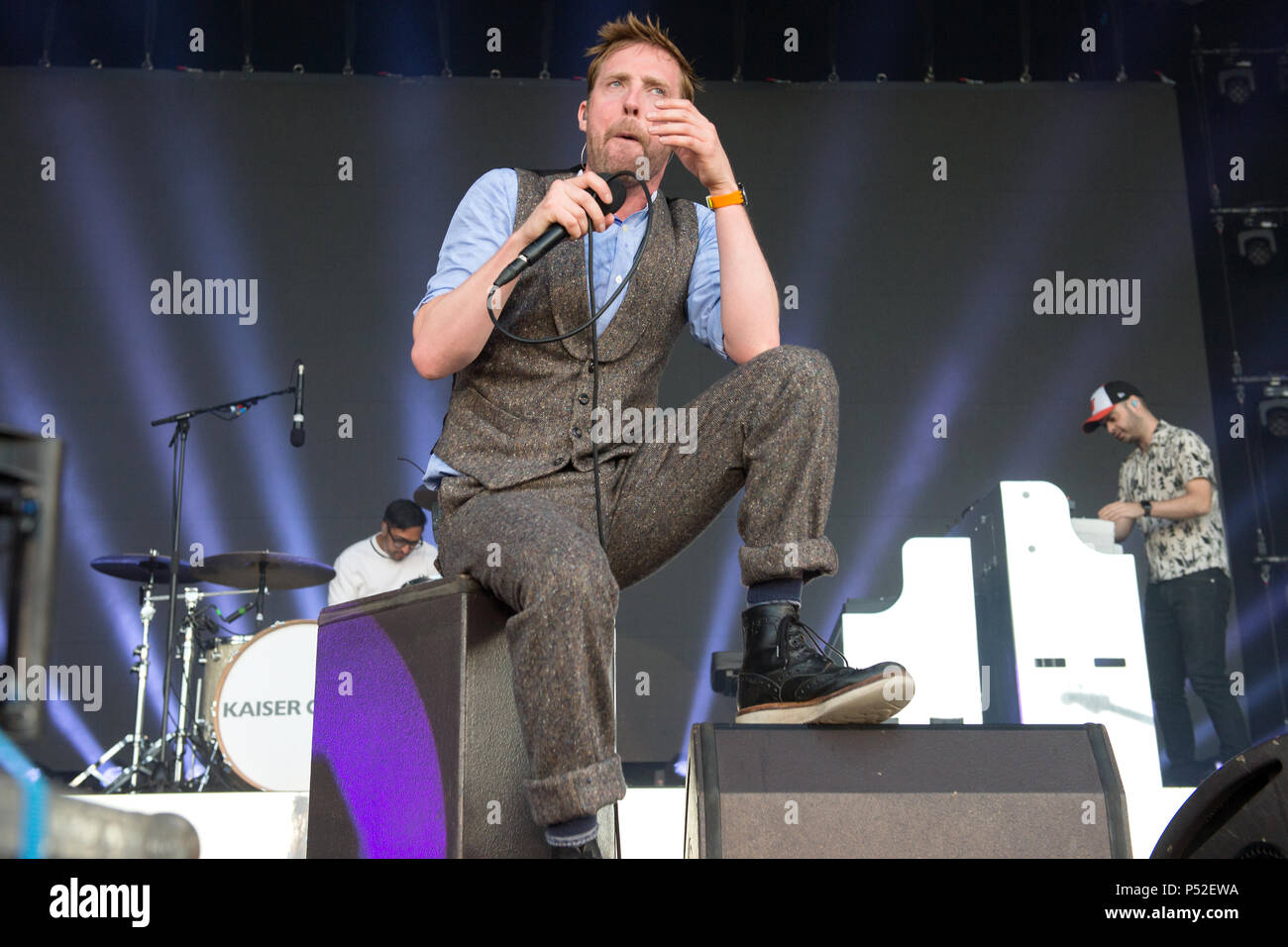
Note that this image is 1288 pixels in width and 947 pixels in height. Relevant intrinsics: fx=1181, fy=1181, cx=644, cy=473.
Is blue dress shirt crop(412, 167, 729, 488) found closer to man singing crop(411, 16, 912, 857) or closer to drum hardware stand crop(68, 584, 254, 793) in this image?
man singing crop(411, 16, 912, 857)

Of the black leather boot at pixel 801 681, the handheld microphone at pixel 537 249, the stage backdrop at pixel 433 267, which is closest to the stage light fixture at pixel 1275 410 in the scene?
the stage backdrop at pixel 433 267

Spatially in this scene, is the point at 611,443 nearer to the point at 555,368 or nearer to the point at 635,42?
the point at 555,368

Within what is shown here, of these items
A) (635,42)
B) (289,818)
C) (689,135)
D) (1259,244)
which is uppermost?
(1259,244)

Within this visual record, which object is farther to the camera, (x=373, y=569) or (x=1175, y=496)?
(x=373, y=569)

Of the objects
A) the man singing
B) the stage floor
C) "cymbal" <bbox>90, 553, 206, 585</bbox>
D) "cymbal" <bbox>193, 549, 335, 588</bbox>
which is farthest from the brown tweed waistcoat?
"cymbal" <bbox>90, 553, 206, 585</bbox>

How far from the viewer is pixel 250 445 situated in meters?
5.49

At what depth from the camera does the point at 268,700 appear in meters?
4.11

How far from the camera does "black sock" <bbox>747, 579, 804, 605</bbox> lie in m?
1.41

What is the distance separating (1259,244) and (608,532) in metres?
5.14

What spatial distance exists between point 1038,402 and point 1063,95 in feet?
5.18

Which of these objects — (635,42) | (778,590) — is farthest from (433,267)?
(778,590)

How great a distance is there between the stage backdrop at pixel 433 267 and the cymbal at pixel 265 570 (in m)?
0.83

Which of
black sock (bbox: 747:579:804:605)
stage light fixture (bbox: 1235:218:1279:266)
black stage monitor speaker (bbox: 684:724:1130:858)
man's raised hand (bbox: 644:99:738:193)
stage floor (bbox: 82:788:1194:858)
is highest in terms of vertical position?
stage light fixture (bbox: 1235:218:1279:266)

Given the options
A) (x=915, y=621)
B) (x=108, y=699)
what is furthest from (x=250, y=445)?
(x=915, y=621)
